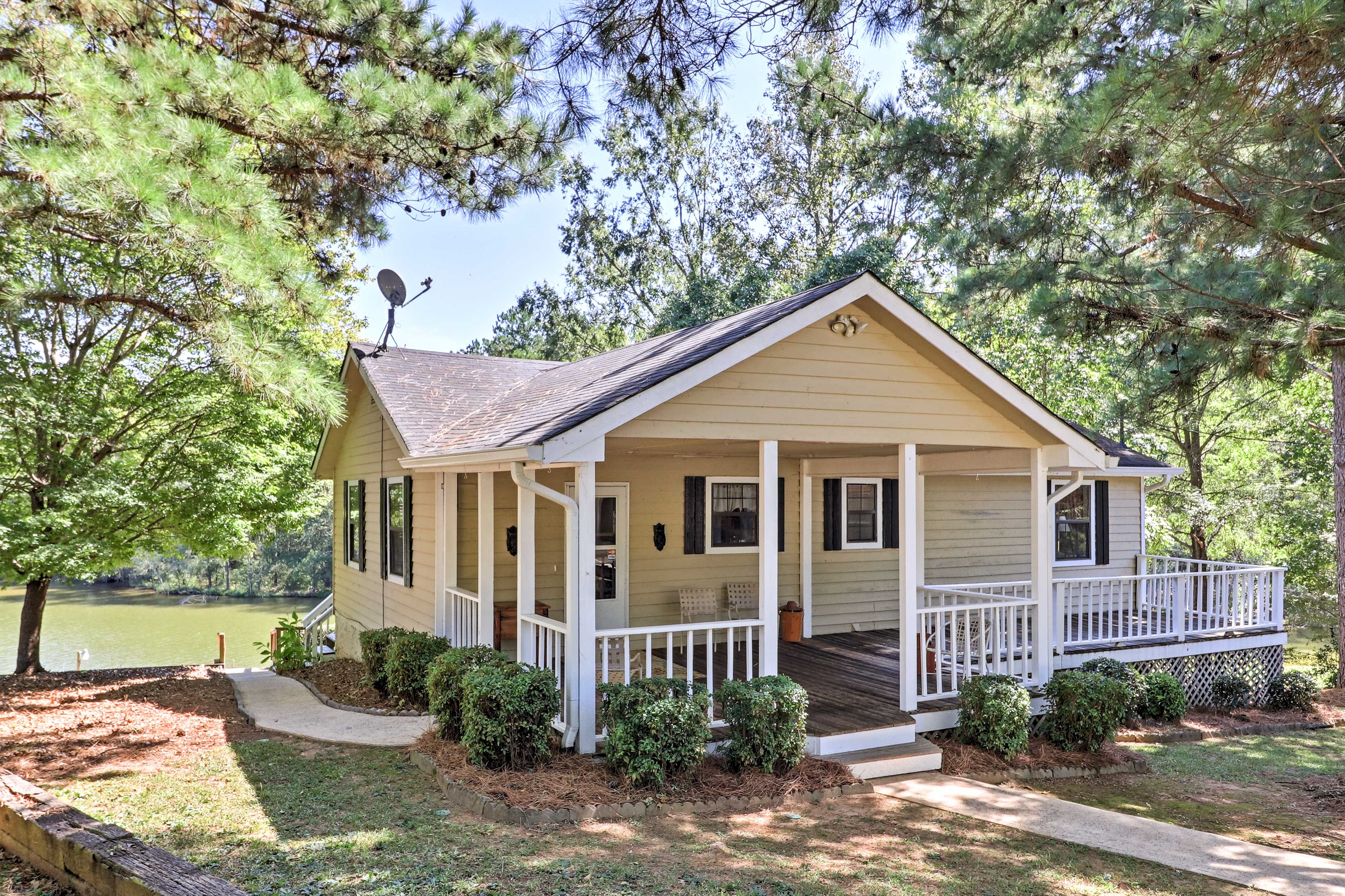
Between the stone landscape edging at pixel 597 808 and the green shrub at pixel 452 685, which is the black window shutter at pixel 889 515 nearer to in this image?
the stone landscape edging at pixel 597 808

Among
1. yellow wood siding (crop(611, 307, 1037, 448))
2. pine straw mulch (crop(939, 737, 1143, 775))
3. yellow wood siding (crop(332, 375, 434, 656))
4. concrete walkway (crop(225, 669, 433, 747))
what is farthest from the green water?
pine straw mulch (crop(939, 737, 1143, 775))

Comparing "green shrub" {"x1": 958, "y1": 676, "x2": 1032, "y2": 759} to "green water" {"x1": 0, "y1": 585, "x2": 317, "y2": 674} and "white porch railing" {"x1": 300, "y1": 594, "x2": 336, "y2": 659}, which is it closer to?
"white porch railing" {"x1": 300, "y1": 594, "x2": 336, "y2": 659}

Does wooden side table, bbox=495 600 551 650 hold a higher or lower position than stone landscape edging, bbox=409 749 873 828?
higher

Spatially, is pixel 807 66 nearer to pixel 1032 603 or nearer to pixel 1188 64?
pixel 1188 64

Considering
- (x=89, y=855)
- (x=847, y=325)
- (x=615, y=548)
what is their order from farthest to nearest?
(x=615, y=548) < (x=847, y=325) < (x=89, y=855)

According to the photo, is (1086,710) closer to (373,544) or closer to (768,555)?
(768,555)

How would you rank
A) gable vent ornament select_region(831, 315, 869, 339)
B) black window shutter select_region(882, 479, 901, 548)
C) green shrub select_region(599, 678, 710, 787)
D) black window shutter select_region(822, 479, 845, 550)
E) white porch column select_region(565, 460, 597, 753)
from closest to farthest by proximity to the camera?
green shrub select_region(599, 678, 710, 787)
white porch column select_region(565, 460, 597, 753)
gable vent ornament select_region(831, 315, 869, 339)
black window shutter select_region(822, 479, 845, 550)
black window shutter select_region(882, 479, 901, 548)

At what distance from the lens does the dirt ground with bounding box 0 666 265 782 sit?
7391 millimetres

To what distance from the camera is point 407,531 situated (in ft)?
36.8

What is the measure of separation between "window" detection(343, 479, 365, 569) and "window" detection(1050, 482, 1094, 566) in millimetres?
11442

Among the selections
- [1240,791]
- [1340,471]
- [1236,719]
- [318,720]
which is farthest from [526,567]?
[1340,471]

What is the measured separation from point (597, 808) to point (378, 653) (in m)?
5.58

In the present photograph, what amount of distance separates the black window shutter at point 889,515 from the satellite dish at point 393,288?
7.50 metres

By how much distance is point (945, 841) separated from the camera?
5719mm
